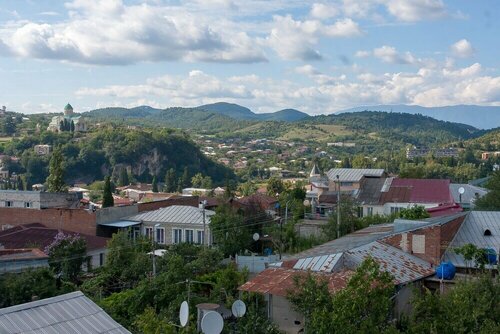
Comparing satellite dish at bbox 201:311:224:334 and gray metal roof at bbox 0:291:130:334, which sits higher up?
gray metal roof at bbox 0:291:130:334

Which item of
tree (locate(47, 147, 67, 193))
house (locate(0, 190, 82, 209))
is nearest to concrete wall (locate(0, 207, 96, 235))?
house (locate(0, 190, 82, 209))

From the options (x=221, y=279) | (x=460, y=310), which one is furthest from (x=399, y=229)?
(x=460, y=310)

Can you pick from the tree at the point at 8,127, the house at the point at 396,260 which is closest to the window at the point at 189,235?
the house at the point at 396,260

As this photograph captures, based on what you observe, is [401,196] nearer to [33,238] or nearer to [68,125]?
[33,238]

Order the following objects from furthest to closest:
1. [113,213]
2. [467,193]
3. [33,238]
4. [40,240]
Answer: [467,193]
[113,213]
[33,238]
[40,240]

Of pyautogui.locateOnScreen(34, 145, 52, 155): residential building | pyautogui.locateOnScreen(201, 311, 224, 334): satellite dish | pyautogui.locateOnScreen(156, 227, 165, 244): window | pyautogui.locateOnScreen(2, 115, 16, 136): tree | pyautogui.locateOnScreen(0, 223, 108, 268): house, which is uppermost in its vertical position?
pyautogui.locateOnScreen(2, 115, 16, 136): tree

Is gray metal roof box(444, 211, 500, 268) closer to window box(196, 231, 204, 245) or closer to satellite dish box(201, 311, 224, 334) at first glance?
satellite dish box(201, 311, 224, 334)

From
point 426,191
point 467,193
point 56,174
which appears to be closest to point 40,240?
point 56,174
